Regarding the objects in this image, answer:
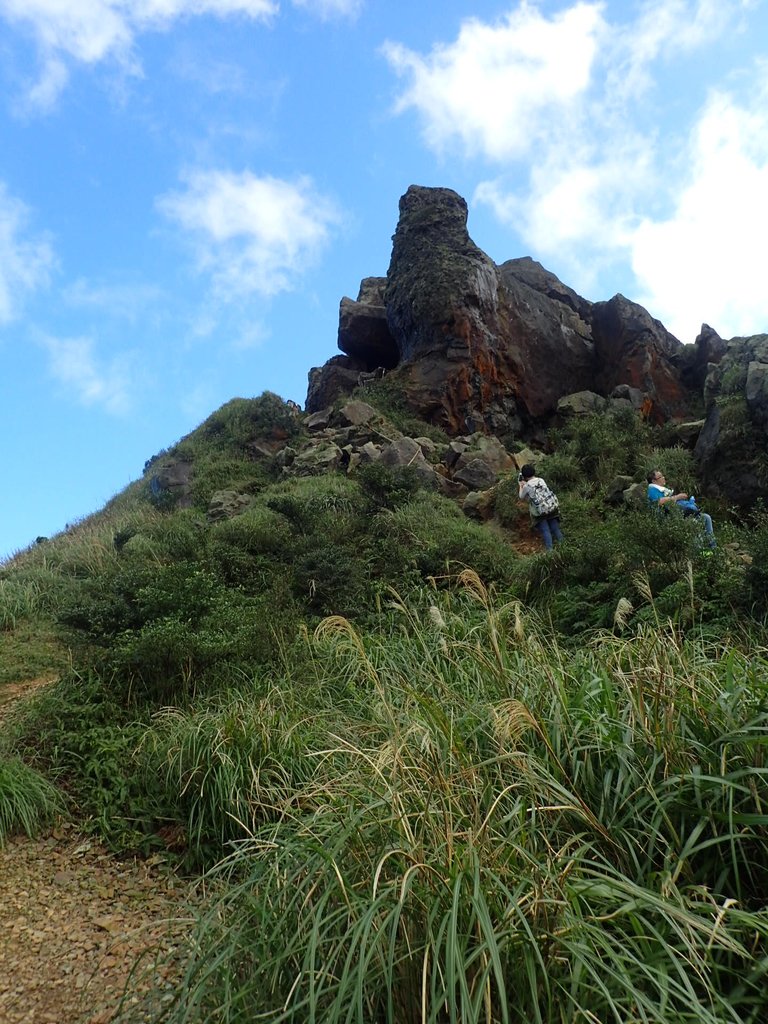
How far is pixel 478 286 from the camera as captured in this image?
21.7 meters

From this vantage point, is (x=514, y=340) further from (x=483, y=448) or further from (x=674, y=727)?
(x=674, y=727)

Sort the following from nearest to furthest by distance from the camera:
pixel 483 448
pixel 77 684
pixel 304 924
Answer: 1. pixel 304 924
2. pixel 77 684
3. pixel 483 448

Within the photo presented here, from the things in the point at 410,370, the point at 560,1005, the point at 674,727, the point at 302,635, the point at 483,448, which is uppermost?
the point at 410,370

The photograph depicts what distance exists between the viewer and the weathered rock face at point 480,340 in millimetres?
21422

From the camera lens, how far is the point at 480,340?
21469mm

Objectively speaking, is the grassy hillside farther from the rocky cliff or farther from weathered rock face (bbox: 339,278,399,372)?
weathered rock face (bbox: 339,278,399,372)

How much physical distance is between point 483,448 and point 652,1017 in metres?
16.6

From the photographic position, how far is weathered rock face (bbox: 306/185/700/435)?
21422 mm

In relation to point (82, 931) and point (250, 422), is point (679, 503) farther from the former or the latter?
point (250, 422)

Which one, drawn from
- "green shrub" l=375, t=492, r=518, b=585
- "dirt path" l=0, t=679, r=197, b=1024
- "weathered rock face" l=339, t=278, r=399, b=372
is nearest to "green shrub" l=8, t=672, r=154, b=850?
"dirt path" l=0, t=679, r=197, b=1024

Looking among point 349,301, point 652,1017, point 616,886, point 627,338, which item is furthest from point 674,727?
point 349,301

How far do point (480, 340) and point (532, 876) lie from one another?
1985cm

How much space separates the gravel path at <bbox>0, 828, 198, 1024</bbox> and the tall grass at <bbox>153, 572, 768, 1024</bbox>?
0.55 metres

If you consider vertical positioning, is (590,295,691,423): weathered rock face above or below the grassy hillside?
above
